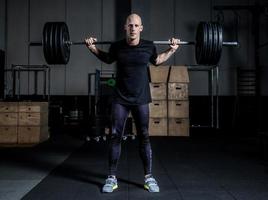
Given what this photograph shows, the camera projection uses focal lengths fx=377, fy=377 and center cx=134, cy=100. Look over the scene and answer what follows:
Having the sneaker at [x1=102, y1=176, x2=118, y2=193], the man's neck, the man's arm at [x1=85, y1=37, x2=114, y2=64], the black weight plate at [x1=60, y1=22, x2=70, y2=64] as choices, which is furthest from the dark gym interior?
the man's neck

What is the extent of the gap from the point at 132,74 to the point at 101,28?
507 centimetres

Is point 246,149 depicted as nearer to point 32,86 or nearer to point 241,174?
point 241,174

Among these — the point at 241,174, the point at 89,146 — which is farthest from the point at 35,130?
the point at 241,174

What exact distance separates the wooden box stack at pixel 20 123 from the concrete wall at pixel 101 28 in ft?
7.61

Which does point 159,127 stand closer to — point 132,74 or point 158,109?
point 158,109

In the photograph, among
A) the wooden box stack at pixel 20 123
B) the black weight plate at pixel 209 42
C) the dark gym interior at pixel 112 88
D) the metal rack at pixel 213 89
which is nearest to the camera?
the black weight plate at pixel 209 42

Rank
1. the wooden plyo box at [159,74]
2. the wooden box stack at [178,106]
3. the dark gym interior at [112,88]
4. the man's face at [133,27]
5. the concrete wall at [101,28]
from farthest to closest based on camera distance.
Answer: the concrete wall at [101,28]
the wooden plyo box at [159,74]
the wooden box stack at [178,106]
the dark gym interior at [112,88]
the man's face at [133,27]

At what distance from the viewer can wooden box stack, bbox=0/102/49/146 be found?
493 centimetres

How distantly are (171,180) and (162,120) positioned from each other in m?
3.35

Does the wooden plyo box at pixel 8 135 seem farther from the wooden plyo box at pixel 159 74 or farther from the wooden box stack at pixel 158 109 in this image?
the wooden plyo box at pixel 159 74

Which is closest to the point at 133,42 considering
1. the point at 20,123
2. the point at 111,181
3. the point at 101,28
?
the point at 111,181

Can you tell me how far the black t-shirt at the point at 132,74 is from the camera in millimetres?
2404

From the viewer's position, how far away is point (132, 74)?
241cm

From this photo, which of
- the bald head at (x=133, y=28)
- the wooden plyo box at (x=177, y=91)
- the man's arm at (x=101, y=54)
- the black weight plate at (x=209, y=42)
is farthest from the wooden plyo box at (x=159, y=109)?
the bald head at (x=133, y=28)
